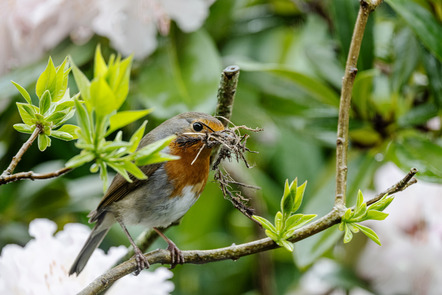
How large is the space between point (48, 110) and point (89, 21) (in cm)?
65

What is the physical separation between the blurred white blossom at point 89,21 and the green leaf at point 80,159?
0.65 meters

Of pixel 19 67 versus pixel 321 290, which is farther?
pixel 321 290

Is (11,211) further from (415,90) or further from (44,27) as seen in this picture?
(415,90)

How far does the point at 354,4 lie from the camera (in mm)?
1067

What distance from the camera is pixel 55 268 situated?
2.32 feet

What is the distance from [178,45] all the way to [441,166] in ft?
1.80

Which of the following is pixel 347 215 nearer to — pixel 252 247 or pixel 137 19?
pixel 252 247

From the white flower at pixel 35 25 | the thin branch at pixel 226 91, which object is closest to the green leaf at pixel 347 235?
the thin branch at pixel 226 91

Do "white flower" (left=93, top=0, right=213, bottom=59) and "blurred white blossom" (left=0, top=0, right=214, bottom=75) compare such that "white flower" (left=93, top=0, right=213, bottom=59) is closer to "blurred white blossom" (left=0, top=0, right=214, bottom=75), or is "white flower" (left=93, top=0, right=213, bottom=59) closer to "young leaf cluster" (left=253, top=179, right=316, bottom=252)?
"blurred white blossom" (left=0, top=0, right=214, bottom=75)

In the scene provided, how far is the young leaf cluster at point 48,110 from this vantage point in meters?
0.51

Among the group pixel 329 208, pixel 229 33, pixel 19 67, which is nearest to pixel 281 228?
pixel 329 208

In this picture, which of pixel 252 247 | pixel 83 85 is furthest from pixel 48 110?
pixel 252 247

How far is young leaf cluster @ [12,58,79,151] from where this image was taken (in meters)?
0.51

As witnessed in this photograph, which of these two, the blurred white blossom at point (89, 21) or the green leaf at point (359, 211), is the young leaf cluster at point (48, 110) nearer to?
the green leaf at point (359, 211)
